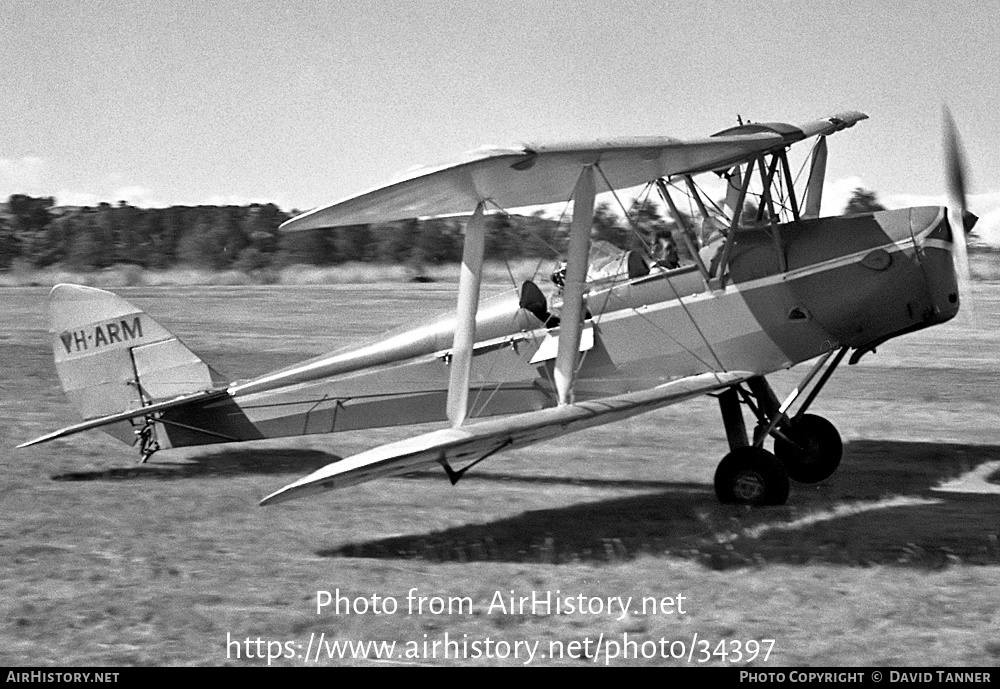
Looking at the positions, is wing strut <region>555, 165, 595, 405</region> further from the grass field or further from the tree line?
the tree line

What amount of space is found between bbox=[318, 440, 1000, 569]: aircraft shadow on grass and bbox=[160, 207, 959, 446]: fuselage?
0.97m

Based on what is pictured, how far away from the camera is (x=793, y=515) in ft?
24.6

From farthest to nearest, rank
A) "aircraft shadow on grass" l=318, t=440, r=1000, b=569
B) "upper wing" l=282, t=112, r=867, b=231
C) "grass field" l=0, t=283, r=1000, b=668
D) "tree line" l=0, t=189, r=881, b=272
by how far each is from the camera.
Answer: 1. "tree line" l=0, t=189, r=881, b=272
2. "aircraft shadow on grass" l=318, t=440, r=1000, b=569
3. "upper wing" l=282, t=112, r=867, b=231
4. "grass field" l=0, t=283, r=1000, b=668

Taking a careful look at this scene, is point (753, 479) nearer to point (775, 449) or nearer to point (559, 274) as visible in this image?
point (775, 449)

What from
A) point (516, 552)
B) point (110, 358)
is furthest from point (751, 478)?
point (110, 358)

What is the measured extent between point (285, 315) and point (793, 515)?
65.3 ft

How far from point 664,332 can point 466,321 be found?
173cm

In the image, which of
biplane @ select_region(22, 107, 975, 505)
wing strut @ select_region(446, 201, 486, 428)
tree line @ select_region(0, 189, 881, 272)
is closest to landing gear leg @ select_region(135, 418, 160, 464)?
biplane @ select_region(22, 107, 975, 505)

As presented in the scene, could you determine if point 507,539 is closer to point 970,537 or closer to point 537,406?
point 537,406

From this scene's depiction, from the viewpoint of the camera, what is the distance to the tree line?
4569cm

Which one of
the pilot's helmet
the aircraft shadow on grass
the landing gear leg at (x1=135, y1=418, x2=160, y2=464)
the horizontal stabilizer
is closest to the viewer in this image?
the aircraft shadow on grass

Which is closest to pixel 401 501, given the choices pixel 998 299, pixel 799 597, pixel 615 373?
pixel 615 373

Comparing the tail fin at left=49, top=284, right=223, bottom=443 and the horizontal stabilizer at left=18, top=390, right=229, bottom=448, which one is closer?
the horizontal stabilizer at left=18, top=390, right=229, bottom=448

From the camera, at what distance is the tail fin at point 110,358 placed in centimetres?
922
